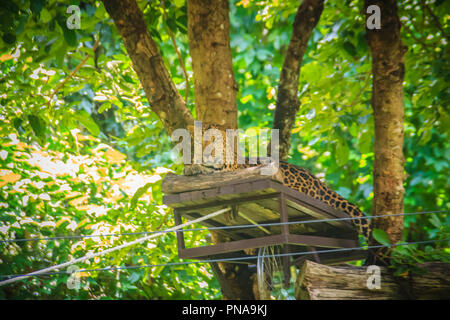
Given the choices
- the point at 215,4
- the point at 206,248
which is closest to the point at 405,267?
the point at 206,248

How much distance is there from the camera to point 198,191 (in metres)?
2.94

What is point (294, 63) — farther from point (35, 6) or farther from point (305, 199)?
point (35, 6)

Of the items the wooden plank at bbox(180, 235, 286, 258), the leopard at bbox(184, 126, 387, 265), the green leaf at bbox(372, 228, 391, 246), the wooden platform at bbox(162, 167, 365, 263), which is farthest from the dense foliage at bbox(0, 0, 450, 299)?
the wooden plank at bbox(180, 235, 286, 258)

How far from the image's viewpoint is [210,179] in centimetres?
290

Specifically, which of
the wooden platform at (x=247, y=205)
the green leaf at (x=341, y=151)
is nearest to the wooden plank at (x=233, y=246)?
the wooden platform at (x=247, y=205)

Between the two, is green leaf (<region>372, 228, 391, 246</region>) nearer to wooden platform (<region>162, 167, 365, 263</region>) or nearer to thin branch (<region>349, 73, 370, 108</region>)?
wooden platform (<region>162, 167, 365, 263</region>)

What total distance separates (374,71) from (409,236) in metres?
3.39

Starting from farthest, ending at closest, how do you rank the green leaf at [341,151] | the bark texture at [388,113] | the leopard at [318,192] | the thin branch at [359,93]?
1. the green leaf at [341,151]
2. the thin branch at [359,93]
3. the leopard at [318,192]
4. the bark texture at [388,113]

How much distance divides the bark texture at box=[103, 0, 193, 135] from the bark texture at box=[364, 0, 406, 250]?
58.8 inches

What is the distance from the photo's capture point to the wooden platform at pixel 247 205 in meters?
2.84

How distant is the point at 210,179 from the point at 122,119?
8.46 ft

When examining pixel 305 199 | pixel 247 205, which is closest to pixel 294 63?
pixel 305 199

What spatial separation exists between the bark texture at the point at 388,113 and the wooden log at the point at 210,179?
1.16 metres

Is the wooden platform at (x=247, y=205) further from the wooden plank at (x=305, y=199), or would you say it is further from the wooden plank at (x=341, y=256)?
the wooden plank at (x=341, y=256)
